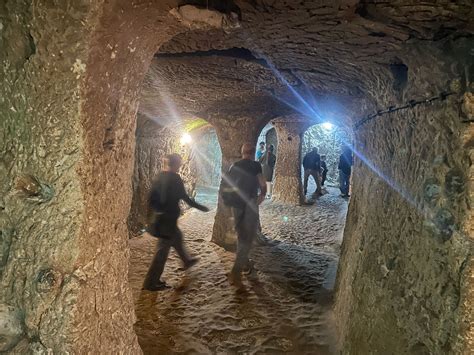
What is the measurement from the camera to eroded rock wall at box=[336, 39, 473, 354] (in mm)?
1369

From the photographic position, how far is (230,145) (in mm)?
5551

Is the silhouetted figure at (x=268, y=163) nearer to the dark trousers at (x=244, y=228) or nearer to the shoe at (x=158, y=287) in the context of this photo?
the dark trousers at (x=244, y=228)

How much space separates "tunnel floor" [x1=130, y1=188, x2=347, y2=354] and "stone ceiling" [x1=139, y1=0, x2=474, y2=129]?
2.34 m

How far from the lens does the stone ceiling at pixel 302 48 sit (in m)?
1.45

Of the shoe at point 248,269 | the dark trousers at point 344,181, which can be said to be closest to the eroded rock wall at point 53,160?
the shoe at point 248,269

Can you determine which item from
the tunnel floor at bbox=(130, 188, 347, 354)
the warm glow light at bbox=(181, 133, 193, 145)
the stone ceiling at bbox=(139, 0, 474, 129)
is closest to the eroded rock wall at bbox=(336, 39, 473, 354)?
the stone ceiling at bbox=(139, 0, 474, 129)

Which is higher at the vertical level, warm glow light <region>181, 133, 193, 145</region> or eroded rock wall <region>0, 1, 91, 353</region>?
warm glow light <region>181, 133, 193, 145</region>

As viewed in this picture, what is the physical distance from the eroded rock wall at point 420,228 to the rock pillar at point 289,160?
21.7ft

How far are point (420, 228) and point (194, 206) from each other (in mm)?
2695

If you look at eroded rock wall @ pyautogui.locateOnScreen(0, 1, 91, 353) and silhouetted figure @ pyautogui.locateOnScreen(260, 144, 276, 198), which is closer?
eroded rock wall @ pyautogui.locateOnScreen(0, 1, 91, 353)

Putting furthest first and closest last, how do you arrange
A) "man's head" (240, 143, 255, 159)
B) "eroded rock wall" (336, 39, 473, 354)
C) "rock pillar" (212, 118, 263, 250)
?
1. "rock pillar" (212, 118, 263, 250)
2. "man's head" (240, 143, 255, 159)
3. "eroded rock wall" (336, 39, 473, 354)

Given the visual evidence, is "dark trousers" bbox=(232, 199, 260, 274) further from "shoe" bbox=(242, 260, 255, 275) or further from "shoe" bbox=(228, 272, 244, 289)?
"shoe" bbox=(242, 260, 255, 275)

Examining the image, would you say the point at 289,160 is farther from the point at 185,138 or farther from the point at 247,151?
the point at 247,151

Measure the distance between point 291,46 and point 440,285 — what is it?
1.69 metres
